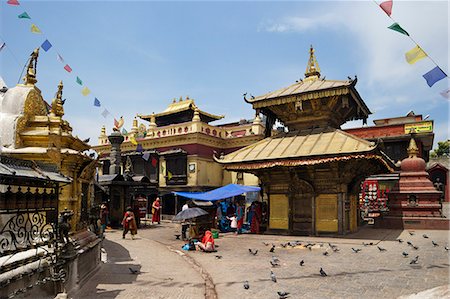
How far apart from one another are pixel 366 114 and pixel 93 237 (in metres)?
15.6

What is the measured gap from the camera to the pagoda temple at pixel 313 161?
15.2 m

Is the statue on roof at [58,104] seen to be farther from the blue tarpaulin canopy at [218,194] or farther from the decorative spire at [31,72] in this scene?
the blue tarpaulin canopy at [218,194]

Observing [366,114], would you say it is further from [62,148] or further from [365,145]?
[62,148]

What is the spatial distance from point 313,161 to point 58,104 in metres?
9.71

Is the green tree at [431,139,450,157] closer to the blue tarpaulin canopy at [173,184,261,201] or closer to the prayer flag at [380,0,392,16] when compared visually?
the blue tarpaulin canopy at [173,184,261,201]

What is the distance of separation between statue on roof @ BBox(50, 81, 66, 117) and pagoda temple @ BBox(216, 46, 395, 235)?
29.9 feet

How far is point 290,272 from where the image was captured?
879 cm

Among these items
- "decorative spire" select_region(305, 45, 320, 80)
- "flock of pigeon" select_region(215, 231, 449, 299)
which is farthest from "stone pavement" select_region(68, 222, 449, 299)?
"decorative spire" select_region(305, 45, 320, 80)

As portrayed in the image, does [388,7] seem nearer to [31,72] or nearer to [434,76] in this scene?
[434,76]

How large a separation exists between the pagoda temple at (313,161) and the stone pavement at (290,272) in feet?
8.04

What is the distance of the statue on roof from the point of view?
8995mm

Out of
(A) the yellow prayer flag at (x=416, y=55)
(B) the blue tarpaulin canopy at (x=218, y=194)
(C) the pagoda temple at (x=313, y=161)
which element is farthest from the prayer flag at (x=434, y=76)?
(B) the blue tarpaulin canopy at (x=218, y=194)

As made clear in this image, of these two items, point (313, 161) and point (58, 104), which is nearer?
point (58, 104)

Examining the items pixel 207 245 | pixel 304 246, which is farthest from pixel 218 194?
pixel 304 246
